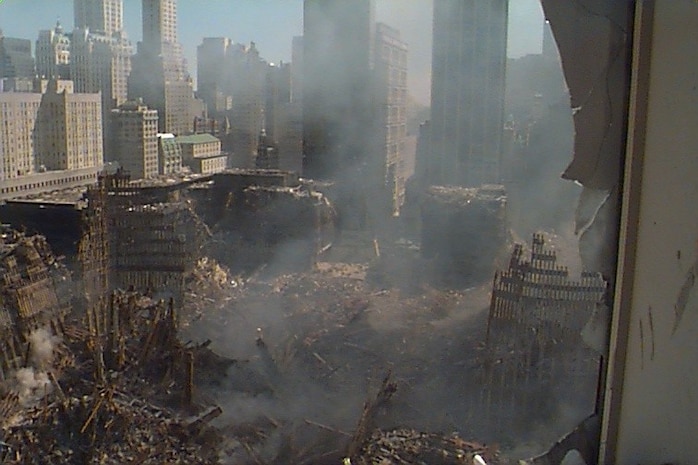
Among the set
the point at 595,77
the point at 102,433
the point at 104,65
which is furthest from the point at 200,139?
the point at 595,77

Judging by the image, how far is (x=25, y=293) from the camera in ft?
9.36

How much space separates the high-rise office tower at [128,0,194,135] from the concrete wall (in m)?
2.81

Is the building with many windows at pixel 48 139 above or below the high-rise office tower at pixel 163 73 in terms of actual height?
below

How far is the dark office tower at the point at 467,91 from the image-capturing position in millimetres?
3342

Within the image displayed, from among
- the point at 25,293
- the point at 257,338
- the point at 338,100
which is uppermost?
the point at 338,100

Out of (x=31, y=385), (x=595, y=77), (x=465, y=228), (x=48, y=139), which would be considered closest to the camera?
(x=595, y=77)

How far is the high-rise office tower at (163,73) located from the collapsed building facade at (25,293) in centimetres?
85

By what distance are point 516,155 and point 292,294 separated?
56.8 inches

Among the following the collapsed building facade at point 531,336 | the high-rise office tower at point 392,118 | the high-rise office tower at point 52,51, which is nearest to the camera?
the collapsed building facade at point 531,336

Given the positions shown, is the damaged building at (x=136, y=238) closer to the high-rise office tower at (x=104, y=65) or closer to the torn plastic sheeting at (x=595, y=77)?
the high-rise office tower at (x=104, y=65)

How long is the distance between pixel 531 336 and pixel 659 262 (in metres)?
2.51

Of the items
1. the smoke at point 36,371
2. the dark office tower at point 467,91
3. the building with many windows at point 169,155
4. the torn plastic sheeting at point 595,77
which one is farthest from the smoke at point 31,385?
the torn plastic sheeting at point 595,77

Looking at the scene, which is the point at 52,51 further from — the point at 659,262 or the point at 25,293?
the point at 659,262

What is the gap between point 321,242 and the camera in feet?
12.4
